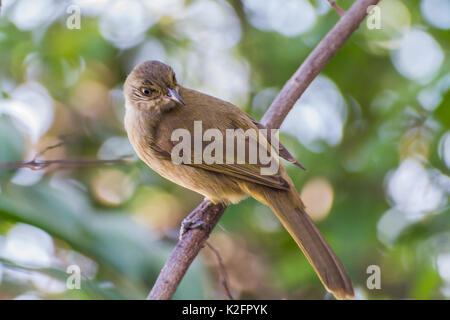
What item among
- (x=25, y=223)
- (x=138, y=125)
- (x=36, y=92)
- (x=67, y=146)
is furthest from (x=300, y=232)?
(x=36, y=92)

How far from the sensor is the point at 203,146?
3230mm

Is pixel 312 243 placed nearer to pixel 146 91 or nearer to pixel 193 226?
pixel 193 226

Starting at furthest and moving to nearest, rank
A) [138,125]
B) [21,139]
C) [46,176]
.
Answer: [46,176]
[138,125]
[21,139]

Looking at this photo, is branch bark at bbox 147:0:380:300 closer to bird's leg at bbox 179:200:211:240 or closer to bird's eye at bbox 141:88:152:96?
bird's leg at bbox 179:200:211:240

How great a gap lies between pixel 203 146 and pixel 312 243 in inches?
32.8

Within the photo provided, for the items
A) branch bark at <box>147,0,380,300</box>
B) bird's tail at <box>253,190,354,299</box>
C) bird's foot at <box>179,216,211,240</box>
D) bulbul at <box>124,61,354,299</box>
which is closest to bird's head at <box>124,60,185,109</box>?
bulbul at <box>124,61,354,299</box>

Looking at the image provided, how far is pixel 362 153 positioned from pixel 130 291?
5.90 ft

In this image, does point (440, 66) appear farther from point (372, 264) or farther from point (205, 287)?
point (205, 287)

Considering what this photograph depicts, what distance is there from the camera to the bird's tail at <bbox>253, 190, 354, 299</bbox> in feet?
9.45

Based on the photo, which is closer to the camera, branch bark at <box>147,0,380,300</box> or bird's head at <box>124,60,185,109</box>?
branch bark at <box>147,0,380,300</box>

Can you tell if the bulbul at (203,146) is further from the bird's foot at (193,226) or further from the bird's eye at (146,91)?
the bird's foot at (193,226)

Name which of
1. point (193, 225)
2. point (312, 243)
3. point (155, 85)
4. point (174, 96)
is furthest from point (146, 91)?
point (312, 243)

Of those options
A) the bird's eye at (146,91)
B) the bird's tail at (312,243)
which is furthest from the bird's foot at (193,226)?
the bird's eye at (146,91)

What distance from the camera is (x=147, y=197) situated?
4.02 m
